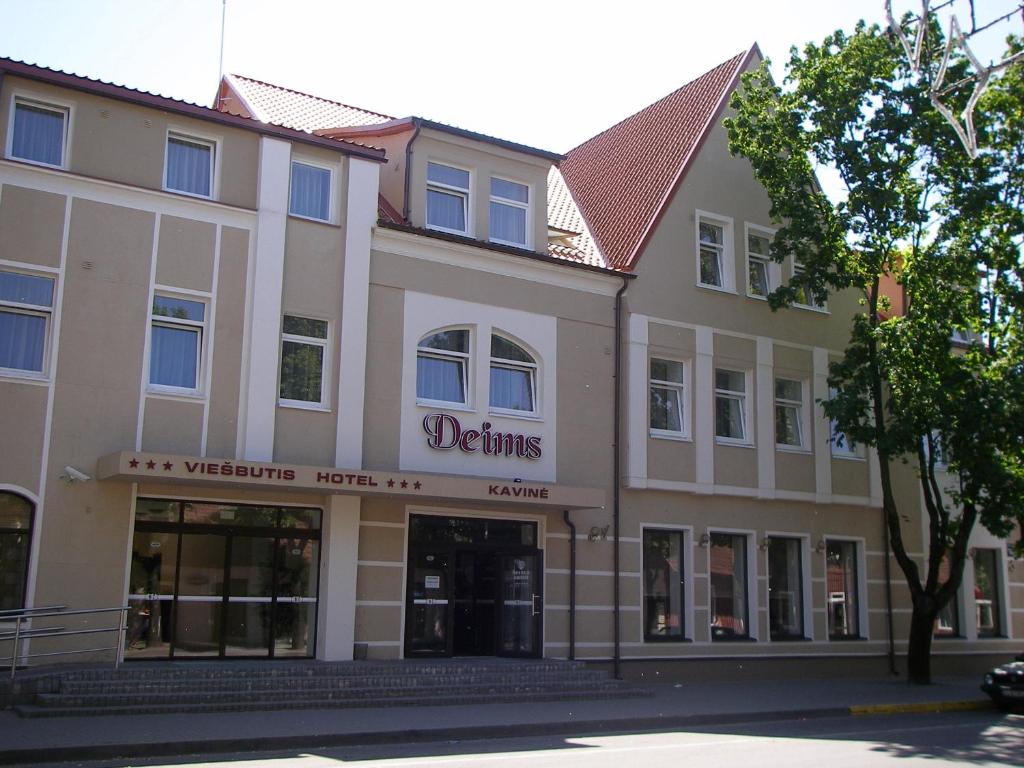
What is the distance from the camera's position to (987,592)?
28.7 m

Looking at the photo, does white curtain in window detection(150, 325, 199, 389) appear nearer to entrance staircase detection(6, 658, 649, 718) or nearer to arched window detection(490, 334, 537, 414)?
entrance staircase detection(6, 658, 649, 718)

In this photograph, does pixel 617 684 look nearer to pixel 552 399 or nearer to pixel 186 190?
pixel 552 399

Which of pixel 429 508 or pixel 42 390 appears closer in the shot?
pixel 42 390

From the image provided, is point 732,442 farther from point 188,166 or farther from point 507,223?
point 188,166

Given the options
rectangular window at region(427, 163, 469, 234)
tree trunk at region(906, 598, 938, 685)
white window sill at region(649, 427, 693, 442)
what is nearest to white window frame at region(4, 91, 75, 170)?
rectangular window at region(427, 163, 469, 234)

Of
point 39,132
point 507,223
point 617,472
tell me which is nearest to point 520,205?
point 507,223

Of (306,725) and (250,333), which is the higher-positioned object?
(250,333)

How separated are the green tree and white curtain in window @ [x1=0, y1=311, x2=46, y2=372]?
46.7 feet

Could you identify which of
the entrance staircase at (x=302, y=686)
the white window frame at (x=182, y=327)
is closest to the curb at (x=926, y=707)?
the entrance staircase at (x=302, y=686)

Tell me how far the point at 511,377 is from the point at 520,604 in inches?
171

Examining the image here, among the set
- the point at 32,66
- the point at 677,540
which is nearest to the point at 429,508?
the point at 677,540

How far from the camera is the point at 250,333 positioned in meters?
18.2

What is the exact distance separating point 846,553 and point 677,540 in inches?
209

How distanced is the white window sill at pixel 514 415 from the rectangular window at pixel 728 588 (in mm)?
5167
